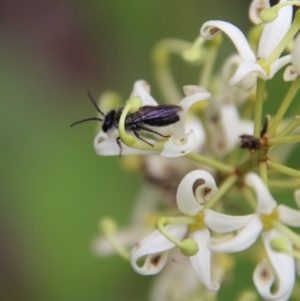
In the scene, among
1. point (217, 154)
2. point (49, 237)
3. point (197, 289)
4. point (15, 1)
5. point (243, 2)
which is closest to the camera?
point (217, 154)

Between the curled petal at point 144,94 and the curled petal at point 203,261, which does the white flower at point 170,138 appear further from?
the curled petal at point 203,261

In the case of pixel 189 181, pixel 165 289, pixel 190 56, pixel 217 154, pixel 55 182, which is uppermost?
pixel 190 56

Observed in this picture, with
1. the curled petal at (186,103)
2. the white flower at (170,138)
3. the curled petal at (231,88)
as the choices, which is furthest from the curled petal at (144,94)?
the curled petal at (231,88)

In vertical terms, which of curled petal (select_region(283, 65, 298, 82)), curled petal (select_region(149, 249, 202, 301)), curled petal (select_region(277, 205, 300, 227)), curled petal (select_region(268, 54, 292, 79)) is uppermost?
curled petal (select_region(268, 54, 292, 79))

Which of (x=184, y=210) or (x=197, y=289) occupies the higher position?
(x=184, y=210)

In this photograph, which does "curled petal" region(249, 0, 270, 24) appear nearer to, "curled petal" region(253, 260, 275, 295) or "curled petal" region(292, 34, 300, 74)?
"curled petal" region(292, 34, 300, 74)

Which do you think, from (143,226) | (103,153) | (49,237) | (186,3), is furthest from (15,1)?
(103,153)

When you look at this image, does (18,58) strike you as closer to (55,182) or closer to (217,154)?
(55,182)

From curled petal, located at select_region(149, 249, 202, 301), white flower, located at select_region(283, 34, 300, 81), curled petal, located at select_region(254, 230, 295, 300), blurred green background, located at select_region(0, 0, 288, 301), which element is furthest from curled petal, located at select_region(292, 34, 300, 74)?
blurred green background, located at select_region(0, 0, 288, 301)
